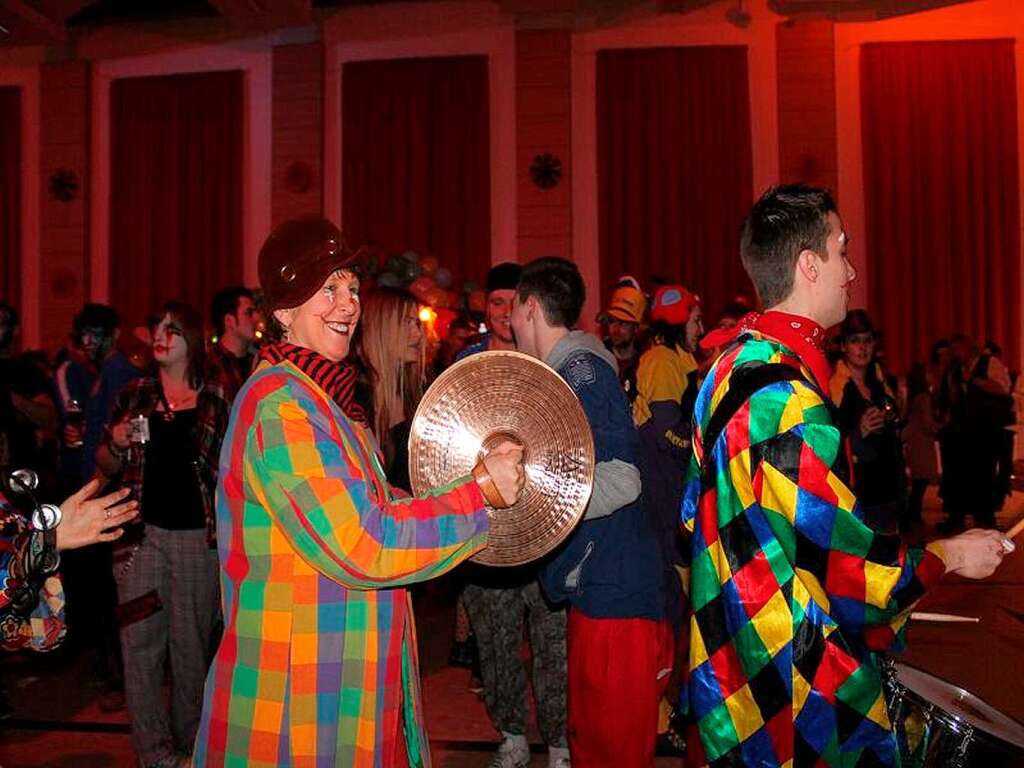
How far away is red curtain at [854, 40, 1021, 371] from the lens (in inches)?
478

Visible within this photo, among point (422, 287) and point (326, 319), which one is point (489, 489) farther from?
point (422, 287)

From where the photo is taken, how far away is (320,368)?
1.90 m

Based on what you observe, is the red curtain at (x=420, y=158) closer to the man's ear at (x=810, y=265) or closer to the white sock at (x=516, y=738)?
the white sock at (x=516, y=738)

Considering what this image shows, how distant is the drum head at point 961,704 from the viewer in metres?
1.80

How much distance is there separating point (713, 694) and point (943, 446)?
309 inches

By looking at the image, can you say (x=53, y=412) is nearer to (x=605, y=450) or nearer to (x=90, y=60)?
(x=605, y=450)

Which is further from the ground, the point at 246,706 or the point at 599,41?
the point at 599,41

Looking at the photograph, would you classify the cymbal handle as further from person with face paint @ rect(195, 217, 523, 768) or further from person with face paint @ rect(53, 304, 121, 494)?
person with face paint @ rect(53, 304, 121, 494)

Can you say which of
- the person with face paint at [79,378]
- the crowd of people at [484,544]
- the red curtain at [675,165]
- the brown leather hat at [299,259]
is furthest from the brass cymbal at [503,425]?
the red curtain at [675,165]

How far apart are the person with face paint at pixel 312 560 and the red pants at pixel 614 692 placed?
93cm

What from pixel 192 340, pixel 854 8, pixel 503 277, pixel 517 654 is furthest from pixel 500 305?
pixel 854 8

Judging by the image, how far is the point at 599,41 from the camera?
12.5 m

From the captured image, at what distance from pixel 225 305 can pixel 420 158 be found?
871 centimetres

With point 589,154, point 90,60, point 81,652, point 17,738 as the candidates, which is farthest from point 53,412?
point 90,60
